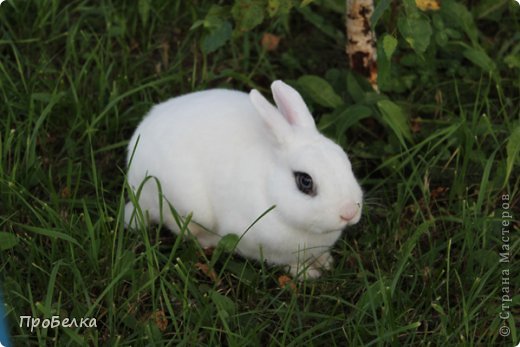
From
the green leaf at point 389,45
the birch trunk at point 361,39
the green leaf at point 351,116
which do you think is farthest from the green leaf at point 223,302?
the birch trunk at point 361,39

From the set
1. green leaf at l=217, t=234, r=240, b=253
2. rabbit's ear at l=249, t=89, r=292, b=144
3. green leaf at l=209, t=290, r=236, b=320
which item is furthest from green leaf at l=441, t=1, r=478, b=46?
green leaf at l=209, t=290, r=236, b=320

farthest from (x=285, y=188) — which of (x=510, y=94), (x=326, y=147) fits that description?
(x=510, y=94)

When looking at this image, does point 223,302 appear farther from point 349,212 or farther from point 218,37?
point 218,37

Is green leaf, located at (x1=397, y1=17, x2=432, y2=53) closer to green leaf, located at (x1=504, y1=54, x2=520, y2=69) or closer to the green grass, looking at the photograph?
the green grass

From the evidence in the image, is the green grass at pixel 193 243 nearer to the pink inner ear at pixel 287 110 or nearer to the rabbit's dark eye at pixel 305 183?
the rabbit's dark eye at pixel 305 183

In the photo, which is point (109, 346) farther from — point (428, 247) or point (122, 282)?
point (428, 247)

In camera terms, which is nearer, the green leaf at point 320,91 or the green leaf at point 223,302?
the green leaf at point 223,302

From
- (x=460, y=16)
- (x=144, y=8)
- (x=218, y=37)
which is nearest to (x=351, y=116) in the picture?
(x=218, y=37)
